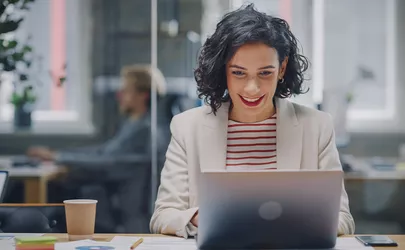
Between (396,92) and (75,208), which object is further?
(396,92)

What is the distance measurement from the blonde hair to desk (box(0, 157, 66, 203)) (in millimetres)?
731

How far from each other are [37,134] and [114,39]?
80 centimetres

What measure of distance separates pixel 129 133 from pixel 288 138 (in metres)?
2.54

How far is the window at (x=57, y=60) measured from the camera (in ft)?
16.4

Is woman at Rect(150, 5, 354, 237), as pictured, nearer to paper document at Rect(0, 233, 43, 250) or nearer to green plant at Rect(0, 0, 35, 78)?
paper document at Rect(0, 233, 43, 250)

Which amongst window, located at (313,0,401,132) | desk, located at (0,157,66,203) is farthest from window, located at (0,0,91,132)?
window, located at (313,0,401,132)

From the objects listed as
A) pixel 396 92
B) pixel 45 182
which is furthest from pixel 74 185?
pixel 396 92

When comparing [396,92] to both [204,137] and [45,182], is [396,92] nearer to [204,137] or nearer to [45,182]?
[45,182]

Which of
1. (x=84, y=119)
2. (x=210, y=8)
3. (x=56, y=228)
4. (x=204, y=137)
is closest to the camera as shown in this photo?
(x=56, y=228)

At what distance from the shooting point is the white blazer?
238 cm

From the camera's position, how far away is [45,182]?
15.9 feet

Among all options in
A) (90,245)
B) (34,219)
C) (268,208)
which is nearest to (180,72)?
(34,219)

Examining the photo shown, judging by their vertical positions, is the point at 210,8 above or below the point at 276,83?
above

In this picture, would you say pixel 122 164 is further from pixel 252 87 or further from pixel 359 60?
pixel 252 87
